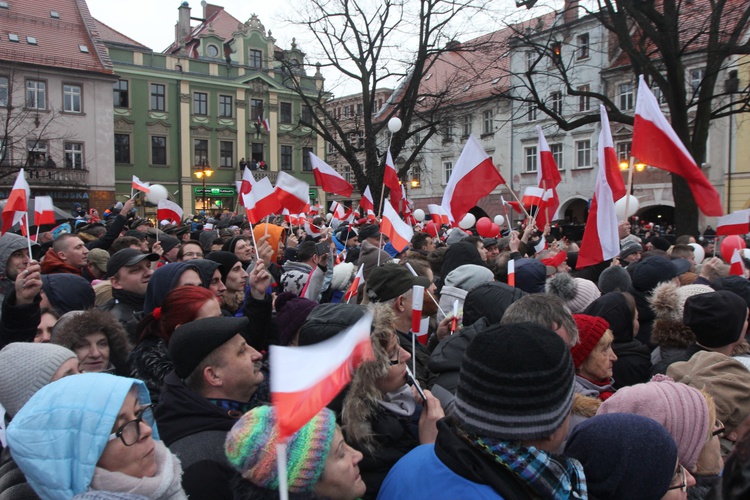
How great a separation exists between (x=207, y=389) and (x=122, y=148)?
41.3m

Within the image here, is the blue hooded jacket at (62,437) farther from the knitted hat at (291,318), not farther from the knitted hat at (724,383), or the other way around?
the knitted hat at (724,383)

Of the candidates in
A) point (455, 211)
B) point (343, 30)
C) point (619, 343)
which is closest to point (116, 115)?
point (343, 30)

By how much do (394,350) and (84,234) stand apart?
6.63 meters

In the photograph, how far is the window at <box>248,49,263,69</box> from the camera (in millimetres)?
44594

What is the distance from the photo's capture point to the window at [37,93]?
1268 inches

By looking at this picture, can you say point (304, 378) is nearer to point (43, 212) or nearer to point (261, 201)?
point (261, 201)

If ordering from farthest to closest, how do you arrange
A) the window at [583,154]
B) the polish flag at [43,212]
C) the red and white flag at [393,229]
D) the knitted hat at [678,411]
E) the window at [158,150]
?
the window at [158,150] < the window at [583,154] < the polish flag at [43,212] < the red and white flag at [393,229] < the knitted hat at [678,411]

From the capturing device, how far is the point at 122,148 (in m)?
39.5

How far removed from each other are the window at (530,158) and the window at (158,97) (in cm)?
2526

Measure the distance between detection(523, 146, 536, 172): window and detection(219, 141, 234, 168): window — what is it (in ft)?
70.4

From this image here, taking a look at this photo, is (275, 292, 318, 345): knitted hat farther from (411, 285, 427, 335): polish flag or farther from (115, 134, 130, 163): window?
(115, 134, 130, 163): window

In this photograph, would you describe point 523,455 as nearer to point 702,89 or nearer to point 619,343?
point 619,343

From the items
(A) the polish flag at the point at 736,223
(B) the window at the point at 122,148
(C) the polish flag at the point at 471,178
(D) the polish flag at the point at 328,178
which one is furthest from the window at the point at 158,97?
(A) the polish flag at the point at 736,223

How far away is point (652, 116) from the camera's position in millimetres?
4812
